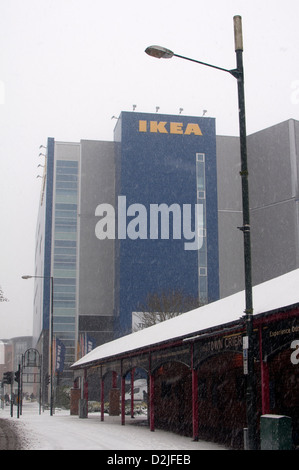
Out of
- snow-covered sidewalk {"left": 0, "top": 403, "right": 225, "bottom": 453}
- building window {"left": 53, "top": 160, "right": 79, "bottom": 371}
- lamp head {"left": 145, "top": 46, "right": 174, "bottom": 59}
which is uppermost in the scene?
building window {"left": 53, "top": 160, "right": 79, "bottom": 371}

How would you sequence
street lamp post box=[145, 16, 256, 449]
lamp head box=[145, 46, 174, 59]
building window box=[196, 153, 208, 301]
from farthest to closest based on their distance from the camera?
building window box=[196, 153, 208, 301] < lamp head box=[145, 46, 174, 59] < street lamp post box=[145, 16, 256, 449]

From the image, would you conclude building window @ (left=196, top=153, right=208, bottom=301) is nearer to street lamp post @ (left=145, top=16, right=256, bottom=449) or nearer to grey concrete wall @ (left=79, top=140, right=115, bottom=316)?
grey concrete wall @ (left=79, top=140, right=115, bottom=316)

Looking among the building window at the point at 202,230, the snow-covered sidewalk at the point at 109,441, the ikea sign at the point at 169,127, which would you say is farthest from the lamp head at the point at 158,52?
the ikea sign at the point at 169,127

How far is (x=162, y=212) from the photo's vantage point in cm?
7925

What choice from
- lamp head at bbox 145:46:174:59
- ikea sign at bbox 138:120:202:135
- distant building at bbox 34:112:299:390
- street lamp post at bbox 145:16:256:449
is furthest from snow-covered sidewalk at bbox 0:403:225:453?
ikea sign at bbox 138:120:202:135

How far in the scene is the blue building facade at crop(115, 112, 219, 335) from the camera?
77812 millimetres

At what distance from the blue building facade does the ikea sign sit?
0.41 feet

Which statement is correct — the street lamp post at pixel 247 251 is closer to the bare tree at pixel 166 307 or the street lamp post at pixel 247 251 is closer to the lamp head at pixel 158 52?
the lamp head at pixel 158 52

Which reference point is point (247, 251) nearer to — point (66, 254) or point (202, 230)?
point (202, 230)

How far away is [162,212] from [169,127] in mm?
11216

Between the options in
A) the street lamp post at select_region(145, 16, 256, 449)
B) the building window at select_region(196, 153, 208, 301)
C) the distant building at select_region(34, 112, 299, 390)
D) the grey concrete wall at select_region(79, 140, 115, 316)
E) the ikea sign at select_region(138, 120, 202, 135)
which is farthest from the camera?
the grey concrete wall at select_region(79, 140, 115, 316)

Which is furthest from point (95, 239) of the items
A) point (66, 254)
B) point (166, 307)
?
point (166, 307)
